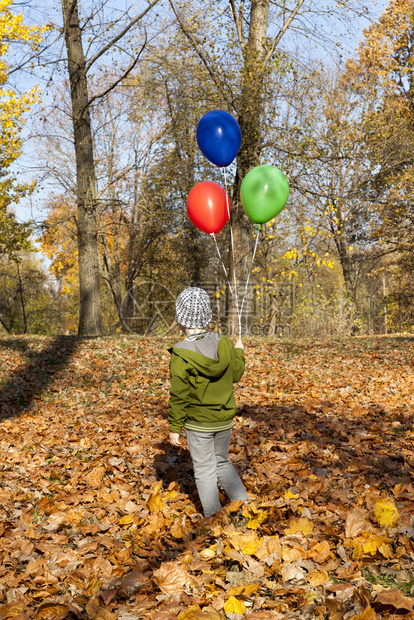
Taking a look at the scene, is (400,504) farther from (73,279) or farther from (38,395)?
(73,279)

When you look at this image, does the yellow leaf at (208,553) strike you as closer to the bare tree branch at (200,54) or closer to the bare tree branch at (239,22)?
the bare tree branch at (200,54)

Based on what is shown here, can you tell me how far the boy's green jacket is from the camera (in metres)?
3.36

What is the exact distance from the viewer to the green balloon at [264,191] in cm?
592

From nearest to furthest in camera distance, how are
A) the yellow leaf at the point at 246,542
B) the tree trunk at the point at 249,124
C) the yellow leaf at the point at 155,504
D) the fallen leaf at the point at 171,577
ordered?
the fallen leaf at the point at 171,577
the yellow leaf at the point at 246,542
the yellow leaf at the point at 155,504
the tree trunk at the point at 249,124

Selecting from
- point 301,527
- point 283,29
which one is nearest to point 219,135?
point 301,527

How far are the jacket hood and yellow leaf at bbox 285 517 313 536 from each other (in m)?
1.11

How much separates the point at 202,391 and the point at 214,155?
4.39 meters

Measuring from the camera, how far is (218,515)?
3.53 metres

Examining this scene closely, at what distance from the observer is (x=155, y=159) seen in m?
22.1

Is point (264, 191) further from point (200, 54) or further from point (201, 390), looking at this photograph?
point (200, 54)

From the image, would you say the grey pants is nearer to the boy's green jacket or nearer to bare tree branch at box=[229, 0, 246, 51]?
the boy's green jacket

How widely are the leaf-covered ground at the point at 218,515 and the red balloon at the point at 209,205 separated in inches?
103

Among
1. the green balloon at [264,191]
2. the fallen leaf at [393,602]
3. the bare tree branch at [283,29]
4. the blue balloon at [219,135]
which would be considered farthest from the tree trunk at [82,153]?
the fallen leaf at [393,602]

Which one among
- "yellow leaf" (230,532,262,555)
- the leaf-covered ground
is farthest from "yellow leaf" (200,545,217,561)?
"yellow leaf" (230,532,262,555)
